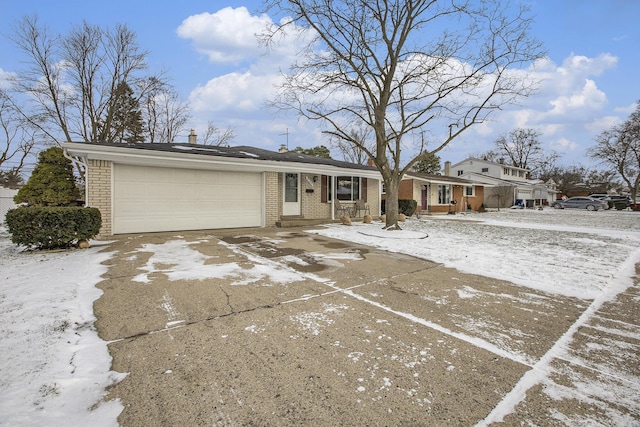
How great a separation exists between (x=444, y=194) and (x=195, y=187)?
64.1 ft

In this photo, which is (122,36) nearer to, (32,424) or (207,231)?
(207,231)

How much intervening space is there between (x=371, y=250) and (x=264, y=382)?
5.32 metres

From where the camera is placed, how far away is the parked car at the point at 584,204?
29.8 metres

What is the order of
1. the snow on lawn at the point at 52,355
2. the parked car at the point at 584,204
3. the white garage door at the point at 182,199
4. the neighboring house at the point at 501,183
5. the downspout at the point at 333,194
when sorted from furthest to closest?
the neighboring house at the point at 501,183
the parked car at the point at 584,204
the downspout at the point at 333,194
the white garage door at the point at 182,199
the snow on lawn at the point at 52,355

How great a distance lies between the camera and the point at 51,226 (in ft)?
20.6

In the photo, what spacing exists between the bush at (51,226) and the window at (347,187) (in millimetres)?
8709

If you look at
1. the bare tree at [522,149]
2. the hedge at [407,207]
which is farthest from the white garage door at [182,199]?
the bare tree at [522,149]

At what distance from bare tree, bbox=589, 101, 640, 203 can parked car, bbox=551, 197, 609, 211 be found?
968cm

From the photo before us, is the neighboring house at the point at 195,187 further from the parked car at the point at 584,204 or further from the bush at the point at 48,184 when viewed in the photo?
the parked car at the point at 584,204

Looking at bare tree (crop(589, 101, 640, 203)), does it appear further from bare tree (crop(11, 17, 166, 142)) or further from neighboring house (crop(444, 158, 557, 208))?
bare tree (crop(11, 17, 166, 142))

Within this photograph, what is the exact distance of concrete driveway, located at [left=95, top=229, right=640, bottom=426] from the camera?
187 cm

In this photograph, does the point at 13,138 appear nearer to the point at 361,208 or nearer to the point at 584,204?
the point at 361,208

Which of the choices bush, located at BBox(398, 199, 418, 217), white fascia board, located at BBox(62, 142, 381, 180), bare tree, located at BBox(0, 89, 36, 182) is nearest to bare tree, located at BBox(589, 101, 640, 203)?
bush, located at BBox(398, 199, 418, 217)

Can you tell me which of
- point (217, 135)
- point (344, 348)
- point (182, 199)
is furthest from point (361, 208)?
point (217, 135)
